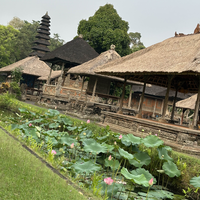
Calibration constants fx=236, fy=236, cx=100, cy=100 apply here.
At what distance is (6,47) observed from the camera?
124 ft

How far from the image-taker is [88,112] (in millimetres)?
14969

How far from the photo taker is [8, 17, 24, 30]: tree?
55.2 m

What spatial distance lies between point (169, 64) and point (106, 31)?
18050 mm

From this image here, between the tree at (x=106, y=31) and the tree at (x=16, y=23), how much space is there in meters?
32.7

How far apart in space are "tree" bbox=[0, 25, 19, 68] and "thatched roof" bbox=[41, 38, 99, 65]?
19835 mm

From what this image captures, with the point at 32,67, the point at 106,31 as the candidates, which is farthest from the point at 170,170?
the point at 32,67

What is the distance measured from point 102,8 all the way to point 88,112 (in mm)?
18435

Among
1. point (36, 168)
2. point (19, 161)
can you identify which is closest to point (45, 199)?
point (36, 168)

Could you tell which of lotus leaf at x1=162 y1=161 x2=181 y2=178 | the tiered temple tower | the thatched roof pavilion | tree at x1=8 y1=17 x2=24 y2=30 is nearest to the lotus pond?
lotus leaf at x1=162 y1=161 x2=181 y2=178

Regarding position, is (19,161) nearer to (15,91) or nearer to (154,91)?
(15,91)

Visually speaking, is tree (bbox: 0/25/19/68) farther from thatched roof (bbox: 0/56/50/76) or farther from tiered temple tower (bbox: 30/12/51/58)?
thatched roof (bbox: 0/56/50/76)

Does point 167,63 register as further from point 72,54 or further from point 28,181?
point 72,54

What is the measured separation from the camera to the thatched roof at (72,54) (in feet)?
61.5

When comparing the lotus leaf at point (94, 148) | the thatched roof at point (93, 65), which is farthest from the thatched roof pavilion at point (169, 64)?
the lotus leaf at point (94, 148)
